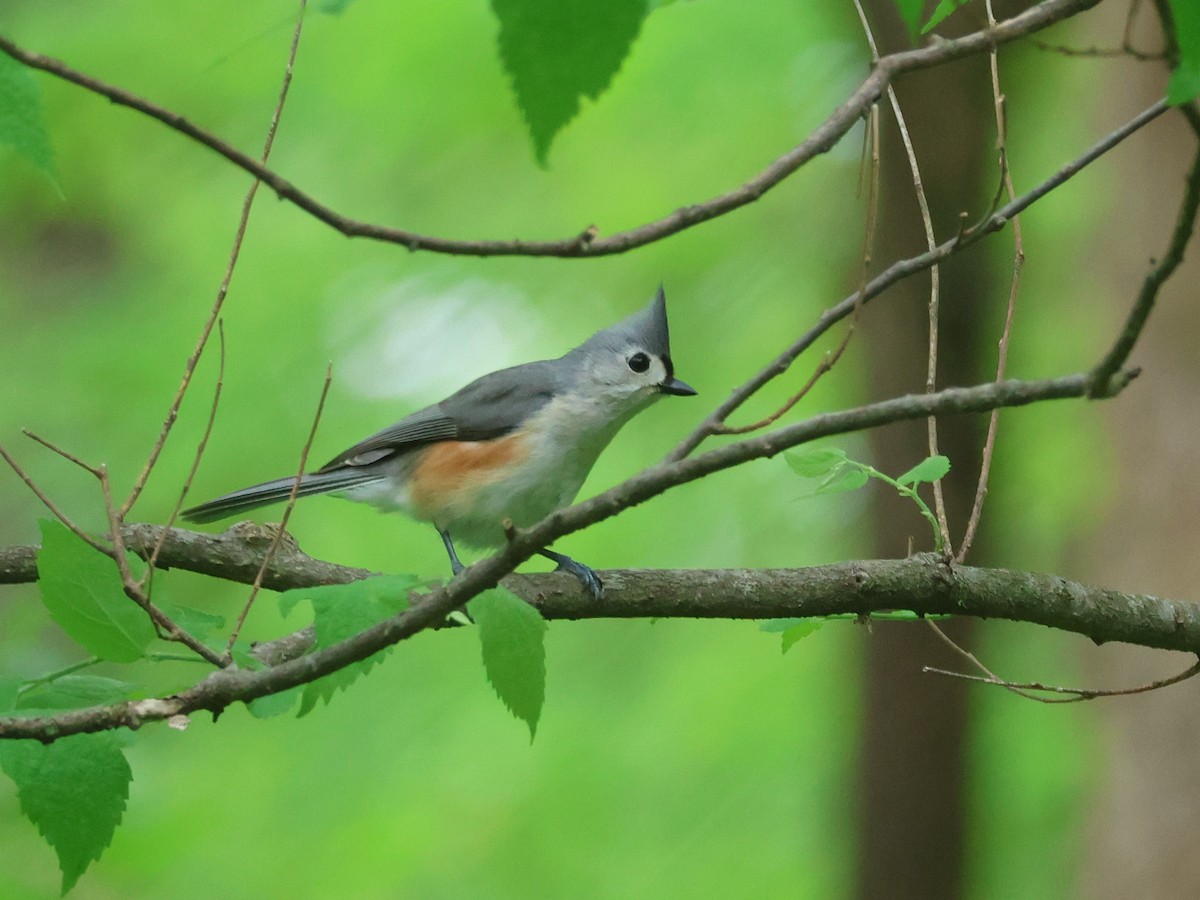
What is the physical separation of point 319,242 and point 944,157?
14.1 feet

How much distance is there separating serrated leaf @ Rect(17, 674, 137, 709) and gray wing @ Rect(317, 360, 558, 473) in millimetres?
2801

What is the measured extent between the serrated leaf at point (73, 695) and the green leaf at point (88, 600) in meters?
0.15

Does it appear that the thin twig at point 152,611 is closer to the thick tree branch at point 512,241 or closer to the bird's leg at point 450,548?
the thick tree branch at point 512,241

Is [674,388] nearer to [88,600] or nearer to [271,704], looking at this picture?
[271,704]

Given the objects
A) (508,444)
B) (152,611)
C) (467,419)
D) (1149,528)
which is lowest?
(152,611)

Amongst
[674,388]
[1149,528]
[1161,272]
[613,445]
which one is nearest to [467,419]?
[674,388]

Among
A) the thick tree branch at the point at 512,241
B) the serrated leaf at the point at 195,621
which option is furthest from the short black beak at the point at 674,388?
the thick tree branch at the point at 512,241

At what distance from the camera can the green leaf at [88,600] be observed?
2.14 metres

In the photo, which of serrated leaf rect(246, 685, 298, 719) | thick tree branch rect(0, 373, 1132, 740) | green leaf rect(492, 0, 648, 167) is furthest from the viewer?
serrated leaf rect(246, 685, 298, 719)

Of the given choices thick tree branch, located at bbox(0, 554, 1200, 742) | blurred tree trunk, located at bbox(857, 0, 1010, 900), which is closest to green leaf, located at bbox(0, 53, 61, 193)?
thick tree branch, located at bbox(0, 554, 1200, 742)

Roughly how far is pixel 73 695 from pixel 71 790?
0.64 feet

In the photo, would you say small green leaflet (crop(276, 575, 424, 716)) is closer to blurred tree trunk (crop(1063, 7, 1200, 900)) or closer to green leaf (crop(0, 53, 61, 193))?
green leaf (crop(0, 53, 61, 193))

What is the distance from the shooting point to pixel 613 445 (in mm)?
9469

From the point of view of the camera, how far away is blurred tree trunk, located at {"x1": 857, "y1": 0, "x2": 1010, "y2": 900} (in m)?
6.21
